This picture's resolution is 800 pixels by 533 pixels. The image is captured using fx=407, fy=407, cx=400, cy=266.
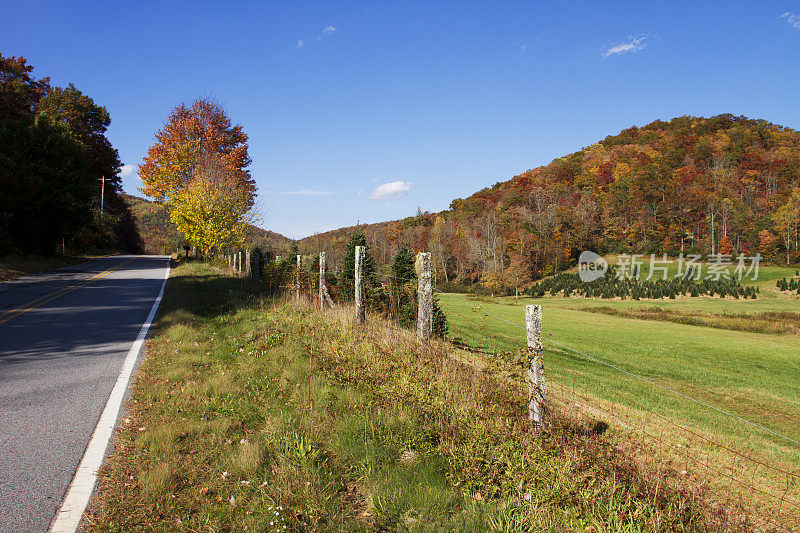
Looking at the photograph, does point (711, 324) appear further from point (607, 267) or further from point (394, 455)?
point (607, 267)

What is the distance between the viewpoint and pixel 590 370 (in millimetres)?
12461

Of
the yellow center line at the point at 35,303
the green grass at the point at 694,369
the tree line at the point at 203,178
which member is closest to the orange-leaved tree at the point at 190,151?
the tree line at the point at 203,178

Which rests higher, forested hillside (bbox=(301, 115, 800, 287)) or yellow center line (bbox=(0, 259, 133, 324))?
forested hillside (bbox=(301, 115, 800, 287))

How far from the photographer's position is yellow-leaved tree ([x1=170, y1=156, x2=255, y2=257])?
24953mm

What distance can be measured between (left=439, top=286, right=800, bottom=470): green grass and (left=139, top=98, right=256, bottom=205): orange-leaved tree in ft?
78.7

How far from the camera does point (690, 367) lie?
13812 mm

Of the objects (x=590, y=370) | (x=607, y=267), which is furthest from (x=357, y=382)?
(x=607, y=267)

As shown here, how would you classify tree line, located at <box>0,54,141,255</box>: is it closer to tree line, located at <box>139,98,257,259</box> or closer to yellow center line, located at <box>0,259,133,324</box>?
tree line, located at <box>139,98,257,259</box>

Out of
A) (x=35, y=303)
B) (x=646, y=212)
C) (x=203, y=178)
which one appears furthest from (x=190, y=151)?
(x=646, y=212)

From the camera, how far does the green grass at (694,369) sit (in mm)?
8594

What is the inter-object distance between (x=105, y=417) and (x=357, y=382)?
2.94 m

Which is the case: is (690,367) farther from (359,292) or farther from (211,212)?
(211,212)

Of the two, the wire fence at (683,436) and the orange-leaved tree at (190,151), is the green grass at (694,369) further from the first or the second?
the orange-leaved tree at (190,151)

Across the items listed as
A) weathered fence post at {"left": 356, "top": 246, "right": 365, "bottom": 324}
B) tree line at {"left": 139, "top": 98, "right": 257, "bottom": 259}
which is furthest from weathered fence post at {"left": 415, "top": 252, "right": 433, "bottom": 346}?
tree line at {"left": 139, "top": 98, "right": 257, "bottom": 259}
